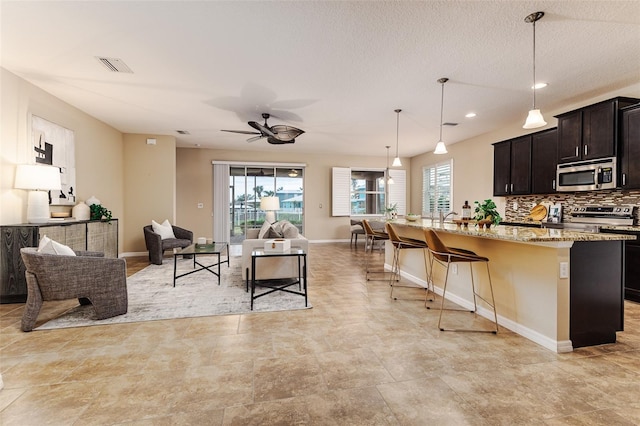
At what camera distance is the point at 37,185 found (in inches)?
140

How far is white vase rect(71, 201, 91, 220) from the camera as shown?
187 inches

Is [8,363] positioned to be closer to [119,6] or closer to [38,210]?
[38,210]

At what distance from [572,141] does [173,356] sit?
5.60 meters

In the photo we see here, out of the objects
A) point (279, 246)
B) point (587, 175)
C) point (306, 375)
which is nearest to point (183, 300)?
point (279, 246)

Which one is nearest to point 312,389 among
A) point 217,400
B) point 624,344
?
point 217,400

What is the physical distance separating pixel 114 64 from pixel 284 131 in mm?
2280

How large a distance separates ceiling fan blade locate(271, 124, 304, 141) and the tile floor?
116 inches

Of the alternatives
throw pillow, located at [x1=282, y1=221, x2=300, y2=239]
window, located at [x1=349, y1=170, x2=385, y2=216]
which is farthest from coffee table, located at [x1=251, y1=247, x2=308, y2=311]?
window, located at [x1=349, y1=170, x2=385, y2=216]

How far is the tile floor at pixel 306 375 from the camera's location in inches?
63.7

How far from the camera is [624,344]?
8.05ft

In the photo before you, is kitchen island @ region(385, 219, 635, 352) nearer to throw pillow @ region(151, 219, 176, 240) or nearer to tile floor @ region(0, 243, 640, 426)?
tile floor @ region(0, 243, 640, 426)

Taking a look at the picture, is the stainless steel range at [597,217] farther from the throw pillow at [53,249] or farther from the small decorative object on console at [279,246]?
the throw pillow at [53,249]

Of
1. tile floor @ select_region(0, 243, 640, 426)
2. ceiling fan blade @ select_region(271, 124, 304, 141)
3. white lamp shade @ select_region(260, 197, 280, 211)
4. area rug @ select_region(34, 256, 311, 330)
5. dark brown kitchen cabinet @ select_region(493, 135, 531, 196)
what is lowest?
tile floor @ select_region(0, 243, 640, 426)

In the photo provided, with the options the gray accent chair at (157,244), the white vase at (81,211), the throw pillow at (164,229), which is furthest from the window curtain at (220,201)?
the white vase at (81,211)
